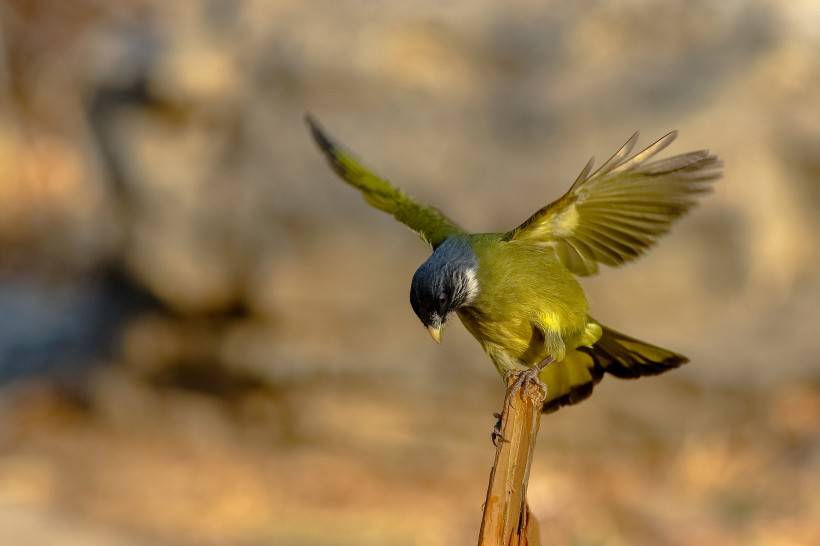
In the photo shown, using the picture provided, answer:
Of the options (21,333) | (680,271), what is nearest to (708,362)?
(680,271)

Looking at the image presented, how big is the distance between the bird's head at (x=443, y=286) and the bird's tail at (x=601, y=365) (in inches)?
15.8

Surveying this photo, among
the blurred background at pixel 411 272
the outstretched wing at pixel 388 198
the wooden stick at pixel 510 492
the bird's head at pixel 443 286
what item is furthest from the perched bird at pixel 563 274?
the blurred background at pixel 411 272

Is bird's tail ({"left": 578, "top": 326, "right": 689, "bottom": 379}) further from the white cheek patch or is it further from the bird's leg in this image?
the white cheek patch

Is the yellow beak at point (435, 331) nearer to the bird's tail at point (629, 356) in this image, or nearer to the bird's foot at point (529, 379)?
the bird's foot at point (529, 379)

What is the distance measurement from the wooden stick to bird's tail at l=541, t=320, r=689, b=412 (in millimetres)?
713

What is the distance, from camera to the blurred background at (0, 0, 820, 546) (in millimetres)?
6922

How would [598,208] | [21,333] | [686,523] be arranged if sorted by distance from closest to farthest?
1. [598,208]
2. [686,523]
3. [21,333]

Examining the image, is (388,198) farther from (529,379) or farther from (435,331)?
(529,379)

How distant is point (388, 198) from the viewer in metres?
4.20

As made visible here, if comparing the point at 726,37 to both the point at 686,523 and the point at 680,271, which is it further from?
the point at 686,523

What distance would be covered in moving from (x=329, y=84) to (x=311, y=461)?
2.51m

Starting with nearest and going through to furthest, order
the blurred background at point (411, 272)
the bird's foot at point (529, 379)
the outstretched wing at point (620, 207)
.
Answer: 1. the bird's foot at point (529, 379)
2. the outstretched wing at point (620, 207)
3. the blurred background at point (411, 272)

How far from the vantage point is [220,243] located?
7.53 m

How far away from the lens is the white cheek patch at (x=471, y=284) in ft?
11.3
